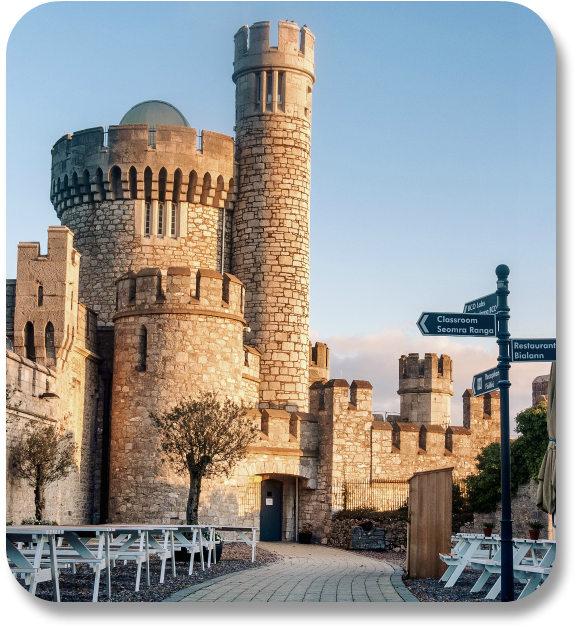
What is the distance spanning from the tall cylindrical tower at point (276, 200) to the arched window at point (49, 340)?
24.5 ft

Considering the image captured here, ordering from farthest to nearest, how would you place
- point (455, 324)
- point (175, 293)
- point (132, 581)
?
point (175, 293), point (132, 581), point (455, 324)

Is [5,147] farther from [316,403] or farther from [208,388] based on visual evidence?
[316,403]

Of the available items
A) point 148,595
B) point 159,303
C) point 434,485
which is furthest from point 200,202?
point 148,595

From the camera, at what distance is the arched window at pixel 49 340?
20969mm

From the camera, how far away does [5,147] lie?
7469 mm

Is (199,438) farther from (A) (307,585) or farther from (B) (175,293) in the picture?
(A) (307,585)

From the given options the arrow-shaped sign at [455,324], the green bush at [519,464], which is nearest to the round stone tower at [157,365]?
the green bush at [519,464]

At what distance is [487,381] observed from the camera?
9883mm

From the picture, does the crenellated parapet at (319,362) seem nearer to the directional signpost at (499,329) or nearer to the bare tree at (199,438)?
the bare tree at (199,438)

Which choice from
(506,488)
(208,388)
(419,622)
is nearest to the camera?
(419,622)

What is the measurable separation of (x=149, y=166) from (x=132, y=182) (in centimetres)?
69

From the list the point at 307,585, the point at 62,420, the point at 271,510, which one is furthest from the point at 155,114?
the point at 307,585

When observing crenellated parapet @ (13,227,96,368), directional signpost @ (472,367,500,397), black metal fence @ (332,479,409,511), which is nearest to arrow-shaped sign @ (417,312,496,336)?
directional signpost @ (472,367,500,397)

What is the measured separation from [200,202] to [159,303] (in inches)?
234
